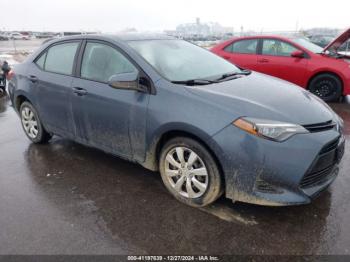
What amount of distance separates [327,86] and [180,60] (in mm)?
4651

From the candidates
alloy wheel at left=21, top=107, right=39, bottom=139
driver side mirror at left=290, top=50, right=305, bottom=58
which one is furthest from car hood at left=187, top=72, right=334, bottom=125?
driver side mirror at left=290, top=50, right=305, bottom=58

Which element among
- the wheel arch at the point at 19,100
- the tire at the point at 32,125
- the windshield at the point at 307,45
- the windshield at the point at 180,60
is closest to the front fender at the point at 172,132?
the windshield at the point at 180,60

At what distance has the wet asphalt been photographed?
100 inches

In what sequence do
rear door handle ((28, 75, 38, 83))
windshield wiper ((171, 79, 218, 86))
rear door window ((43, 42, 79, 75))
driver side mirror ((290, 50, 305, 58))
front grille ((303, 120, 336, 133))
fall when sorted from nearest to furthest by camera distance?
front grille ((303, 120, 336, 133)) → windshield wiper ((171, 79, 218, 86)) → rear door window ((43, 42, 79, 75)) → rear door handle ((28, 75, 38, 83)) → driver side mirror ((290, 50, 305, 58))

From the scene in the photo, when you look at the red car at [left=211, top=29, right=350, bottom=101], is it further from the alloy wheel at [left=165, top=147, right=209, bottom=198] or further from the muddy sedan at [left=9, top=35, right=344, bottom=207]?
the alloy wheel at [left=165, top=147, right=209, bottom=198]

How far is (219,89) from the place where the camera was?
2982 mm

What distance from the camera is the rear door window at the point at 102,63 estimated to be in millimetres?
3393

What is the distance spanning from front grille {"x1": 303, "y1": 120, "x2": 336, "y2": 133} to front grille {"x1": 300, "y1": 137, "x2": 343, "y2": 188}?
13cm

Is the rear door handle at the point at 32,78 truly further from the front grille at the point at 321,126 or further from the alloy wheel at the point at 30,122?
the front grille at the point at 321,126

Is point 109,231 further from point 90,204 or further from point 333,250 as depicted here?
point 333,250

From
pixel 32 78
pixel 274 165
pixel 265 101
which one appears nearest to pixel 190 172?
pixel 274 165

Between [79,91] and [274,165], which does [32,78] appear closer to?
[79,91]

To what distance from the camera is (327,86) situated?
688 cm

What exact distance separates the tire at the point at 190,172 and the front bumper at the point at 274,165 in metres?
0.15
